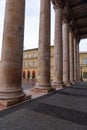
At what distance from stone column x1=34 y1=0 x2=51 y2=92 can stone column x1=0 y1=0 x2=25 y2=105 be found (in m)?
4.39

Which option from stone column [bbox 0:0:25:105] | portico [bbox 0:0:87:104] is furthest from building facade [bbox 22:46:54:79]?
stone column [bbox 0:0:25:105]

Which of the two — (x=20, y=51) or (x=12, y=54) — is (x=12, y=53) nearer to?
(x=12, y=54)

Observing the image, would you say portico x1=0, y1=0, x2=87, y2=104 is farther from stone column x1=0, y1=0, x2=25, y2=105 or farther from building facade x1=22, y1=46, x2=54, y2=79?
building facade x1=22, y1=46, x2=54, y2=79

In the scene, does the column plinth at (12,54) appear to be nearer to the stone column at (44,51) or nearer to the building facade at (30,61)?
the stone column at (44,51)

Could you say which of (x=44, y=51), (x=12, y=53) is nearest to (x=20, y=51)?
(x=12, y=53)

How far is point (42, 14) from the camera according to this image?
12336 millimetres

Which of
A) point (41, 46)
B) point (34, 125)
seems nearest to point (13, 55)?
point (34, 125)

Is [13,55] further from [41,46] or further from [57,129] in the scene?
[41,46]

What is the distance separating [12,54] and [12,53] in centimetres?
5

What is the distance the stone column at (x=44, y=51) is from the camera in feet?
38.5

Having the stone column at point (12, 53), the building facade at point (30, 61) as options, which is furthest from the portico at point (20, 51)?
the building facade at point (30, 61)

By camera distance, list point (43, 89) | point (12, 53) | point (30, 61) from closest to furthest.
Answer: point (12, 53), point (43, 89), point (30, 61)

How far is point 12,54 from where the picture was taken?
7.16 m

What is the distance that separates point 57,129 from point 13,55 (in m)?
4.34
